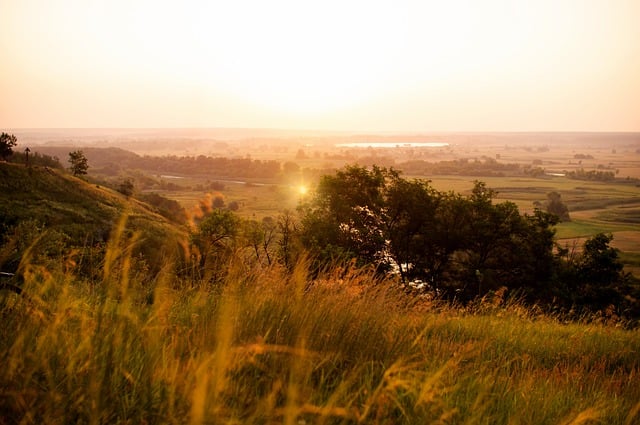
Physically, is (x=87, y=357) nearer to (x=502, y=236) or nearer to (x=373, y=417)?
(x=373, y=417)

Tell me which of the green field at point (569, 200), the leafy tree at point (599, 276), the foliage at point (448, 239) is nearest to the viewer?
the leafy tree at point (599, 276)

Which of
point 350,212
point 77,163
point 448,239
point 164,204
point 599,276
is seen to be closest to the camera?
point 599,276

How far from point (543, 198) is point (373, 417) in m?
160

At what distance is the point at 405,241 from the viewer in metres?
34.9

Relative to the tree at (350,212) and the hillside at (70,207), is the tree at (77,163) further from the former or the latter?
the tree at (350,212)

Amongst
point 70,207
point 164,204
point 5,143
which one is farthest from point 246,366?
point 164,204

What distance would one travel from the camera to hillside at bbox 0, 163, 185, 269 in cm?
5456

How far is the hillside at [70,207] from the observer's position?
54562 mm

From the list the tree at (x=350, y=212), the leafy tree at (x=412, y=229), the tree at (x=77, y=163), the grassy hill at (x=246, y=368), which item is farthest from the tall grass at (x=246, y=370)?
the tree at (x=77, y=163)

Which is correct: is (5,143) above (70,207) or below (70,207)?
above

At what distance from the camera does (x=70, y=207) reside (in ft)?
211

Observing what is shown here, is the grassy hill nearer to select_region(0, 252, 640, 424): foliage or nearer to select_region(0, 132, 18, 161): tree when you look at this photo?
select_region(0, 252, 640, 424): foliage

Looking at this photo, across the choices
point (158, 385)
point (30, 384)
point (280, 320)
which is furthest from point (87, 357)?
point (280, 320)

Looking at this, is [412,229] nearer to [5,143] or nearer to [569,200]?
[5,143]
